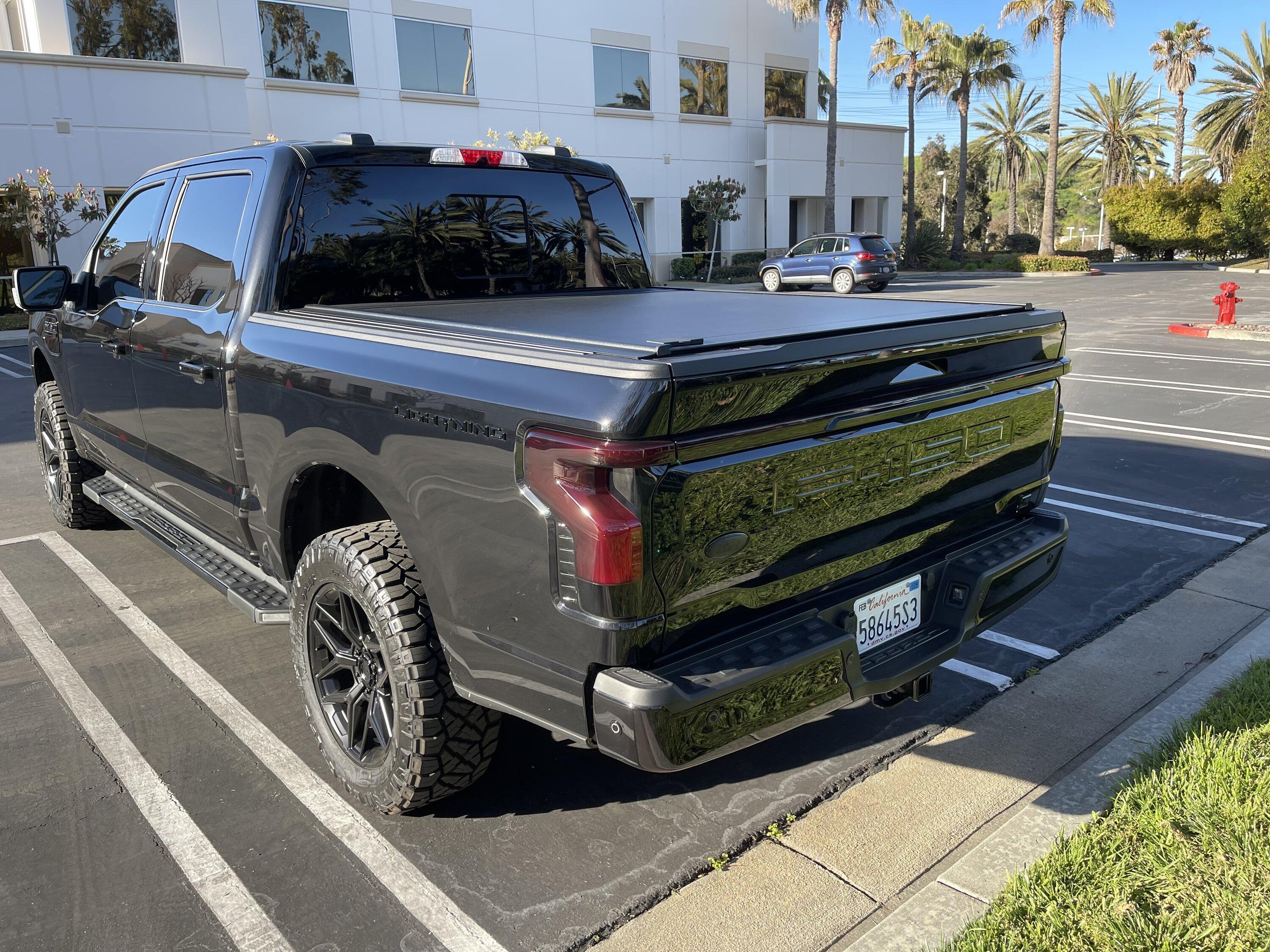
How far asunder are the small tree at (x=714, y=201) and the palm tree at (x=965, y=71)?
43.4 feet

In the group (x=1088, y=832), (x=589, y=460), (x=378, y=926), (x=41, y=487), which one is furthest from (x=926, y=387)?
(x=41, y=487)

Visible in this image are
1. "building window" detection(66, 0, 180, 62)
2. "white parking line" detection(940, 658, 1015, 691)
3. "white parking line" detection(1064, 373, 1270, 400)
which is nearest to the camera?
"white parking line" detection(940, 658, 1015, 691)

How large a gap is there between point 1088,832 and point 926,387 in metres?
1.43

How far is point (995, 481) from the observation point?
3.23 metres

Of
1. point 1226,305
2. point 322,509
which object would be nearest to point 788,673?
point 322,509

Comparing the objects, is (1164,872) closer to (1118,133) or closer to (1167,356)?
Answer: (1167,356)

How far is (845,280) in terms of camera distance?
89.3 feet

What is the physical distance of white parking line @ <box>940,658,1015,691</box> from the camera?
13.1 feet

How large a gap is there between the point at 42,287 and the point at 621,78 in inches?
1234

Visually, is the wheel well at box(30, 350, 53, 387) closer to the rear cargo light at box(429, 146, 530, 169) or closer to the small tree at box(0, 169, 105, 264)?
the rear cargo light at box(429, 146, 530, 169)

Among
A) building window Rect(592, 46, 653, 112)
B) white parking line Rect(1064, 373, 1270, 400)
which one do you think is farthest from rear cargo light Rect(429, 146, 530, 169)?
building window Rect(592, 46, 653, 112)

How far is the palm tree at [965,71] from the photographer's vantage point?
143 feet

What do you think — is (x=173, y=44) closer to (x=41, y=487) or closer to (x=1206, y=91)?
(x=41, y=487)

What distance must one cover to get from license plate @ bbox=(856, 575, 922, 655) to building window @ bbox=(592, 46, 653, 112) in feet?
107
